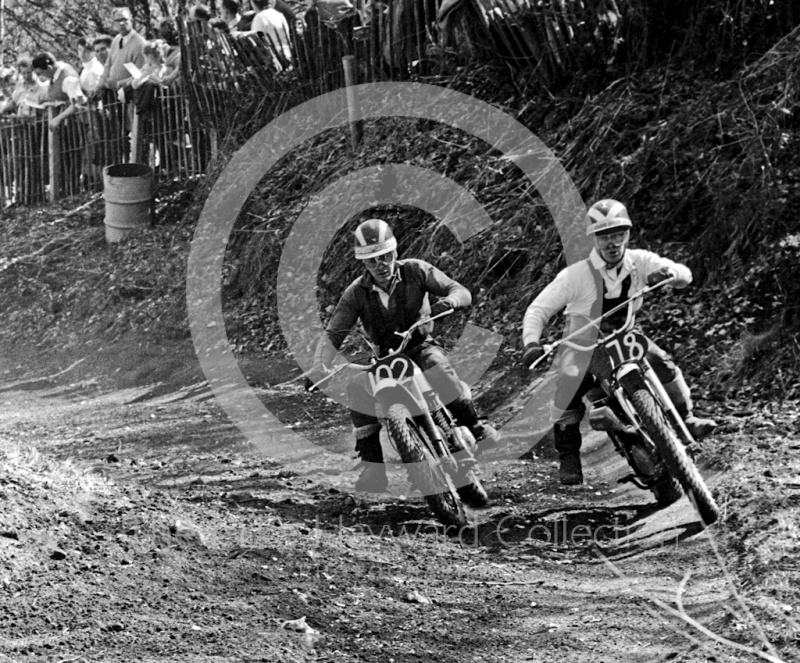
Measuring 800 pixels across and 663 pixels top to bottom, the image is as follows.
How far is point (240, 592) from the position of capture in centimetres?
577

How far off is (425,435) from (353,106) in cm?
925

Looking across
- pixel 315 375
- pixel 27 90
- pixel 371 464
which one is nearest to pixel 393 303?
pixel 315 375

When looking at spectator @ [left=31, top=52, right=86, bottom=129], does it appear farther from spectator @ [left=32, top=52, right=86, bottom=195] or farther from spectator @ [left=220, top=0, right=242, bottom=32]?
spectator @ [left=220, top=0, right=242, bottom=32]

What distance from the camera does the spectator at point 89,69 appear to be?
65.2 ft

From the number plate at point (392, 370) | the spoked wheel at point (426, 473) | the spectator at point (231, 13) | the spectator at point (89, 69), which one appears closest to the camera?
the spoked wheel at point (426, 473)

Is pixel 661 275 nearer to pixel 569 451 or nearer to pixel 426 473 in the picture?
pixel 569 451

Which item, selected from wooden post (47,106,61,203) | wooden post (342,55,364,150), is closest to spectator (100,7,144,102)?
wooden post (47,106,61,203)

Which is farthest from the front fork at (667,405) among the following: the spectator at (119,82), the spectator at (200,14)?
the spectator at (119,82)

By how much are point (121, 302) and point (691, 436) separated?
11306 mm

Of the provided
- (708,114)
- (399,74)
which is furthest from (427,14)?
(708,114)

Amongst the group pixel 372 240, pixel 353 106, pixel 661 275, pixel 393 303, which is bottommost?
pixel 393 303

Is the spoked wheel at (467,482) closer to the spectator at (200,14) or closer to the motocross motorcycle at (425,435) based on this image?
the motocross motorcycle at (425,435)

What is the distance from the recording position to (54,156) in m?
21.6

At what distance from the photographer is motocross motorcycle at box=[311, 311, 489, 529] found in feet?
23.4
